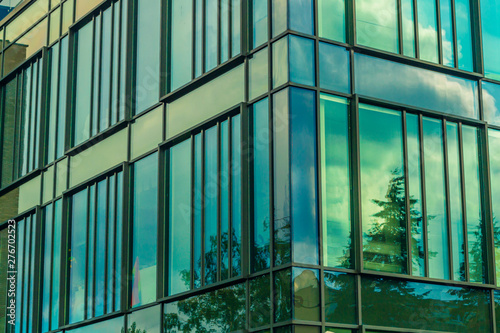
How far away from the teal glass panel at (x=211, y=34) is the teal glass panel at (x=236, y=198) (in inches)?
74.2

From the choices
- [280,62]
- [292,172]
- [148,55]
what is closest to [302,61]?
[280,62]

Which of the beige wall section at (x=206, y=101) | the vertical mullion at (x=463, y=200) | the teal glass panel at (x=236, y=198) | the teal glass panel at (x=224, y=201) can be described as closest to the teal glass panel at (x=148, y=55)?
the beige wall section at (x=206, y=101)

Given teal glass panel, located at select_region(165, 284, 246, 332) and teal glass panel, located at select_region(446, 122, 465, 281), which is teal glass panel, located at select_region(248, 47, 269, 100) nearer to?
teal glass panel, located at select_region(165, 284, 246, 332)

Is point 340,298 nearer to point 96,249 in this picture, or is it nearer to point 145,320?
point 145,320

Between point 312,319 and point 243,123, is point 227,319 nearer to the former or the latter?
point 312,319

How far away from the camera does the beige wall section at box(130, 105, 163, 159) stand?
21375 mm

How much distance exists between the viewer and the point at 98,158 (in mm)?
23641

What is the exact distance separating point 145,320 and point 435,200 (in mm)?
7063

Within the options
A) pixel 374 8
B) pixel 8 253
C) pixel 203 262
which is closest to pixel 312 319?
pixel 203 262

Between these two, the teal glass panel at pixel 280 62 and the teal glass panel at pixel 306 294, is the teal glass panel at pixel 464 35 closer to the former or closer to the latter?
the teal glass panel at pixel 280 62

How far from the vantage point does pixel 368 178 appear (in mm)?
17828

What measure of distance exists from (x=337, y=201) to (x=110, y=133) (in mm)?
8147

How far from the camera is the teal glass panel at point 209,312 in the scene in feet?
58.0

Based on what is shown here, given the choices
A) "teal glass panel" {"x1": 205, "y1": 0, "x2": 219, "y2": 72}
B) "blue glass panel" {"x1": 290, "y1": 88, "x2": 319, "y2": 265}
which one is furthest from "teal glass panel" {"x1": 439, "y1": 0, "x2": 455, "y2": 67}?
"teal glass panel" {"x1": 205, "y1": 0, "x2": 219, "y2": 72}
